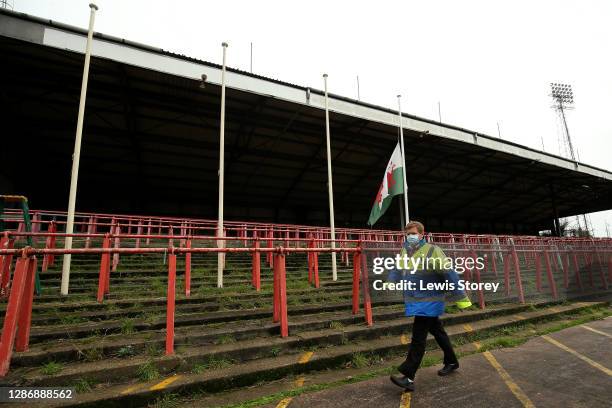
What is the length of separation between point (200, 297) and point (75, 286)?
9.32 feet

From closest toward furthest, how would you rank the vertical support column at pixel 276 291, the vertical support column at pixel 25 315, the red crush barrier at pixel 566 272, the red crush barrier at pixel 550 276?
the vertical support column at pixel 25 315, the vertical support column at pixel 276 291, the red crush barrier at pixel 550 276, the red crush barrier at pixel 566 272

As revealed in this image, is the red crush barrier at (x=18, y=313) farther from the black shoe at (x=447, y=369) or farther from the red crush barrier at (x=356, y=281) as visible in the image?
the black shoe at (x=447, y=369)

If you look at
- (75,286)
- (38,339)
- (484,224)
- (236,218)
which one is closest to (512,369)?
(38,339)

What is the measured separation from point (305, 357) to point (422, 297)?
1690 mm

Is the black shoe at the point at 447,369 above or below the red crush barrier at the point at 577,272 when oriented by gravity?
below

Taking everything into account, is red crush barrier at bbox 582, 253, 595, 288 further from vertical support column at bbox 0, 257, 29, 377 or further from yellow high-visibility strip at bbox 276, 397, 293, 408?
vertical support column at bbox 0, 257, 29, 377

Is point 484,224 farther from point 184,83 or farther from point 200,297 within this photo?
point 200,297

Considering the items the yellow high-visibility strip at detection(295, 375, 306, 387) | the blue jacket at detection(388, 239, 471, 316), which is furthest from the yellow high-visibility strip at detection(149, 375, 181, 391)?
the blue jacket at detection(388, 239, 471, 316)

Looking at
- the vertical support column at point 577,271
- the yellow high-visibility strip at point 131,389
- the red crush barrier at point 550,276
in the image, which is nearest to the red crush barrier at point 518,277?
the red crush barrier at point 550,276

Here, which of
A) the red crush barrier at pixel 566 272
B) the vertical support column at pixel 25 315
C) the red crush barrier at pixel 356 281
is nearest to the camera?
the vertical support column at pixel 25 315

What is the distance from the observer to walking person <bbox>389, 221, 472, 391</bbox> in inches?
134

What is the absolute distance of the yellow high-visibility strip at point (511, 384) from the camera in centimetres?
318

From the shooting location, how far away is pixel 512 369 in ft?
13.5

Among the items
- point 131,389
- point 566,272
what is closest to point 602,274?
point 566,272
